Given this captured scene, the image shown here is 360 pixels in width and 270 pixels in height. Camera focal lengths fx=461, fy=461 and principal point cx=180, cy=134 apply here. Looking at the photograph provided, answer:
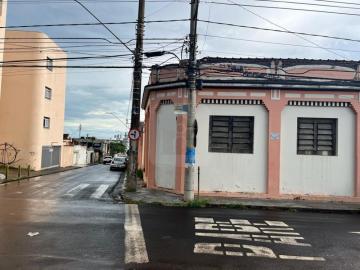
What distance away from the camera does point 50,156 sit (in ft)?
147

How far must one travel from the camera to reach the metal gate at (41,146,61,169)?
42.3 m

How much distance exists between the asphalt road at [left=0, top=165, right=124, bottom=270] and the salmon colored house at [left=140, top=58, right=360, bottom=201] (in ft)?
18.2

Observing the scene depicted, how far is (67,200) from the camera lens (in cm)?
1634

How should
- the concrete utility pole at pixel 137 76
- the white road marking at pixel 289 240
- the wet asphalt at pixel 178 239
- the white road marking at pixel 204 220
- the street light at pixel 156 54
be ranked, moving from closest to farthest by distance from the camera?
the wet asphalt at pixel 178 239, the white road marking at pixel 289 240, the white road marking at pixel 204 220, the street light at pixel 156 54, the concrete utility pole at pixel 137 76

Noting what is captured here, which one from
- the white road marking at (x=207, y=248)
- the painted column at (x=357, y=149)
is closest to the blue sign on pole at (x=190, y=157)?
the painted column at (x=357, y=149)

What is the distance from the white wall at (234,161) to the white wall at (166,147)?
4.21ft

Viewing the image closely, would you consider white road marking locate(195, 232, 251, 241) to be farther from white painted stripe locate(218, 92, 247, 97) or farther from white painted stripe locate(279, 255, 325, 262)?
white painted stripe locate(218, 92, 247, 97)

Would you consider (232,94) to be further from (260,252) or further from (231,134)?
(260,252)

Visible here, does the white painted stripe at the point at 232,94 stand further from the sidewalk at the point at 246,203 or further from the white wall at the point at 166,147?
the sidewalk at the point at 246,203

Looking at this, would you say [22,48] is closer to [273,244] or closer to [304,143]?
[304,143]

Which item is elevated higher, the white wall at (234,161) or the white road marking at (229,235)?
the white wall at (234,161)

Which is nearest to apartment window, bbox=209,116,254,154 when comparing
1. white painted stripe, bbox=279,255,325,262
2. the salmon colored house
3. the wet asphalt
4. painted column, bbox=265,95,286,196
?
the salmon colored house

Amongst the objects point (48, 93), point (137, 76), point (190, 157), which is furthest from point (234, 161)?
point (48, 93)

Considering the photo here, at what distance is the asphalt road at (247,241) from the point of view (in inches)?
300
